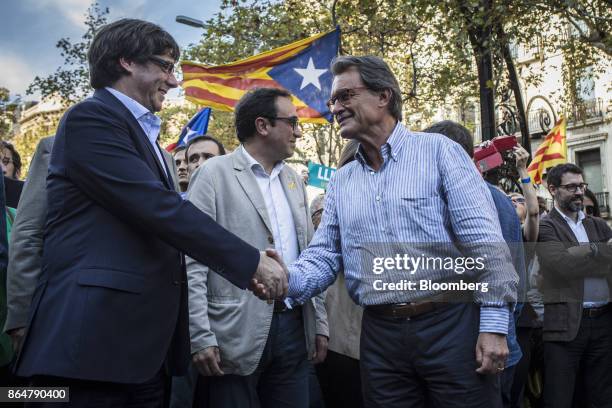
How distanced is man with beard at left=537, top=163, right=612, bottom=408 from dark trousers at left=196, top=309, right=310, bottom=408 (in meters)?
2.70

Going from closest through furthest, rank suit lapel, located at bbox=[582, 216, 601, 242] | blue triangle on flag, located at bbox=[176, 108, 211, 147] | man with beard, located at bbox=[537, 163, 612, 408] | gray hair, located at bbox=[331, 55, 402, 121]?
gray hair, located at bbox=[331, 55, 402, 121] < man with beard, located at bbox=[537, 163, 612, 408] < suit lapel, located at bbox=[582, 216, 601, 242] < blue triangle on flag, located at bbox=[176, 108, 211, 147]

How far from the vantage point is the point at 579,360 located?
5.86 meters

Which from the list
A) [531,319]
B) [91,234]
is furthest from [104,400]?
[531,319]

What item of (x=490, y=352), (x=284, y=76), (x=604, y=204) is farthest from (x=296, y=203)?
(x=604, y=204)

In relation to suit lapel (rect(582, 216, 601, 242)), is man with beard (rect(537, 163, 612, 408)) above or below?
below

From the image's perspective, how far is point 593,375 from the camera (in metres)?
5.91

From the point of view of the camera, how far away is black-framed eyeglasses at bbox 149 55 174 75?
3172 millimetres

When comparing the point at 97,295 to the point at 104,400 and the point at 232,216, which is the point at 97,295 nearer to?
the point at 104,400

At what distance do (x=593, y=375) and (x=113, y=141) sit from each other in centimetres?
463

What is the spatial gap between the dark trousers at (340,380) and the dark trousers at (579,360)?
1654 mm

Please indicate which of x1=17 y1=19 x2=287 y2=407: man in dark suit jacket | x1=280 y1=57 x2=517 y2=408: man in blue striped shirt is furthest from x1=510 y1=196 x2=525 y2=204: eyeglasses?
x1=17 y1=19 x2=287 y2=407: man in dark suit jacket

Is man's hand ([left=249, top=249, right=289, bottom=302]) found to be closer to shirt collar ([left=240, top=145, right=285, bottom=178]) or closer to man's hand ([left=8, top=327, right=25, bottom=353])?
shirt collar ([left=240, top=145, right=285, bottom=178])

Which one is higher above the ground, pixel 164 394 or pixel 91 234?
pixel 91 234

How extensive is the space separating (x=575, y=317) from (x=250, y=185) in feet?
10.3
